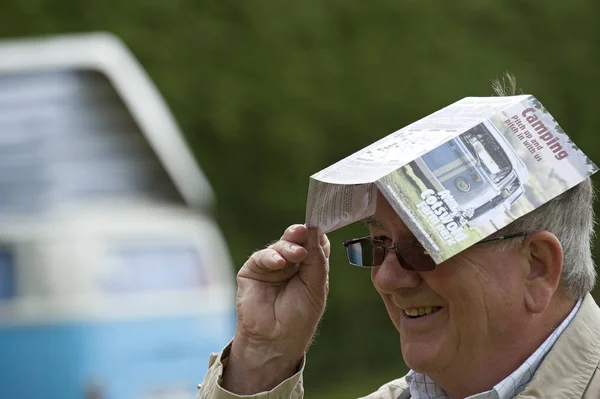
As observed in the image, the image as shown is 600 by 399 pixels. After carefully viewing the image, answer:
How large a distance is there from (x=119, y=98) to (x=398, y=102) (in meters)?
2.42

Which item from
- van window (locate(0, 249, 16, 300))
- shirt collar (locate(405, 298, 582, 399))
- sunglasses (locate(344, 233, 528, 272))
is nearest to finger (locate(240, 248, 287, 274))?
sunglasses (locate(344, 233, 528, 272))

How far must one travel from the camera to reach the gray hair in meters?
2.15

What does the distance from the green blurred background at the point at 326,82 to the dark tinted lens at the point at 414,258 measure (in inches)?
199

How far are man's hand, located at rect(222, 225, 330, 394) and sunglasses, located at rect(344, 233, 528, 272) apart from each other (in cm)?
15

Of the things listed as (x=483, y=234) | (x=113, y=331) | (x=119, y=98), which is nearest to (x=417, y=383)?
(x=483, y=234)

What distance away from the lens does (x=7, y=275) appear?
6152 mm

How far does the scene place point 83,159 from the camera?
21.3 feet

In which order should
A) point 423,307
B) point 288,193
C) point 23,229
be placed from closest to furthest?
point 423,307 → point 23,229 → point 288,193

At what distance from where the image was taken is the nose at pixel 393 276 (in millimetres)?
2234

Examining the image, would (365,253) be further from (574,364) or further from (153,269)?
(153,269)

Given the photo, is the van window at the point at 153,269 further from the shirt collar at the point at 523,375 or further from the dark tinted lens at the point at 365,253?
the shirt collar at the point at 523,375

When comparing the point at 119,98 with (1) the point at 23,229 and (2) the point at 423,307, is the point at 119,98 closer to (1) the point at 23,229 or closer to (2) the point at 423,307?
(1) the point at 23,229

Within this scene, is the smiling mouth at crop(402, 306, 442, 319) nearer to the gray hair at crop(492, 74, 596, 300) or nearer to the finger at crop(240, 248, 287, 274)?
the gray hair at crop(492, 74, 596, 300)

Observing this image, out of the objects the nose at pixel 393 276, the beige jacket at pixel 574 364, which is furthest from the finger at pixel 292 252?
the beige jacket at pixel 574 364
